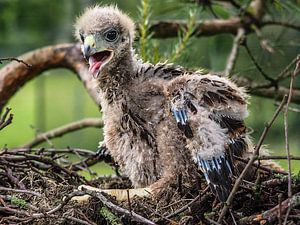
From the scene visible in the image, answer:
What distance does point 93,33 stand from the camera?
2.64 m

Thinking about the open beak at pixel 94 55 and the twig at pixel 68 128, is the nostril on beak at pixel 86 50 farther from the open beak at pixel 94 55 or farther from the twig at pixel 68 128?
the twig at pixel 68 128

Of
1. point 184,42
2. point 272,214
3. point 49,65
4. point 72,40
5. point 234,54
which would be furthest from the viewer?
point 72,40

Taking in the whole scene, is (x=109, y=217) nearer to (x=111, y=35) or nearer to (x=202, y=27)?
(x=111, y=35)

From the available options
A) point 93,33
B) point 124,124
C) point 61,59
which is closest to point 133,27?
point 93,33

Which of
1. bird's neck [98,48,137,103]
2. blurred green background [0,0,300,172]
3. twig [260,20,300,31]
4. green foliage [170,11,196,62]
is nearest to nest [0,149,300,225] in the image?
bird's neck [98,48,137,103]

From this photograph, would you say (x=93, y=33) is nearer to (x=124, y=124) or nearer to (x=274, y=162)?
(x=124, y=124)

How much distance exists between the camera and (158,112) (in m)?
2.56

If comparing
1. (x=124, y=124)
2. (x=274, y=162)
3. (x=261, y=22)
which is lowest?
(x=274, y=162)

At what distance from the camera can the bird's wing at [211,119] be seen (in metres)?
2.23

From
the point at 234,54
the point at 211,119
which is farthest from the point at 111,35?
the point at 234,54

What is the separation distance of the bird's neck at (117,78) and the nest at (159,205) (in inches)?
15.7

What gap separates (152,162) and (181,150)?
0.13 m

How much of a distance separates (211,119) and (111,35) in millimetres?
554

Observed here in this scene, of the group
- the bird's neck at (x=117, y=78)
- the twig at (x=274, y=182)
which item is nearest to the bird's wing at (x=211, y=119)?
the twig at (x=274, y=182)
